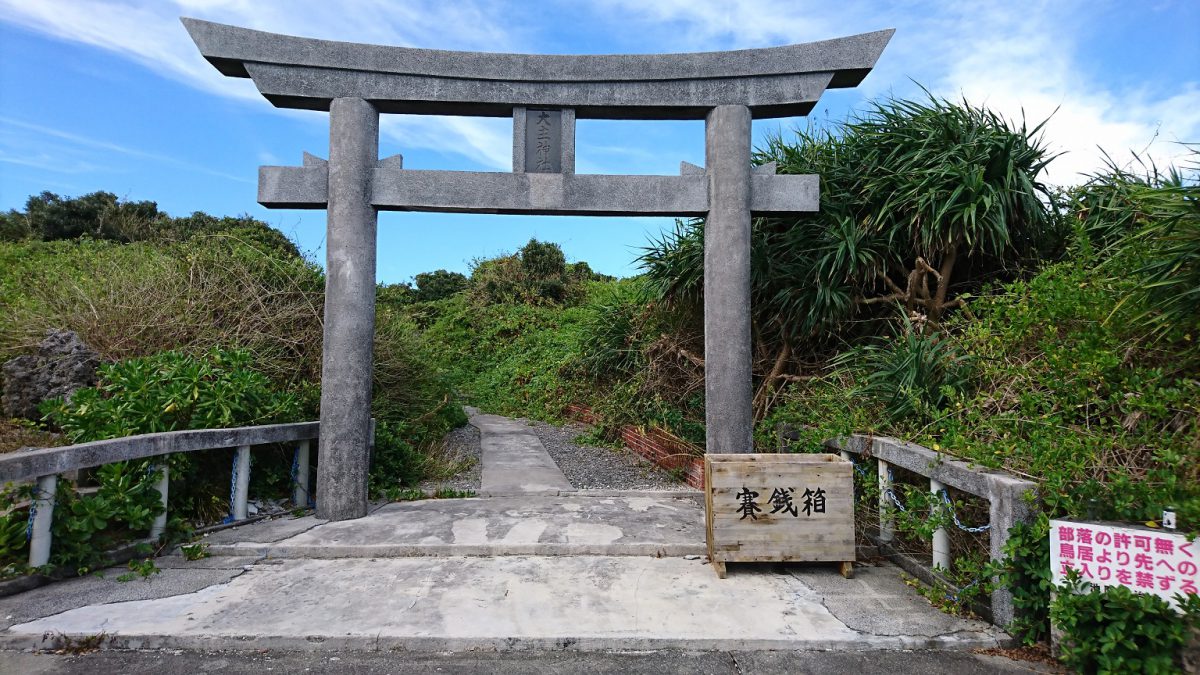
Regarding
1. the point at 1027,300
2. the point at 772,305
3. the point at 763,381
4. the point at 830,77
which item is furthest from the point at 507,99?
the point at 1027,300

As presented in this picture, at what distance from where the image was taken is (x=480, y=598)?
11.5ft

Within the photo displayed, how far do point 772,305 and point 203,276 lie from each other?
21.3 ft

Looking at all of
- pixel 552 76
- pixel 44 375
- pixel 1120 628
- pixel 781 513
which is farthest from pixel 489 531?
pixel 44 375

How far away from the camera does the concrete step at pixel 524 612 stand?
2998 millimetres

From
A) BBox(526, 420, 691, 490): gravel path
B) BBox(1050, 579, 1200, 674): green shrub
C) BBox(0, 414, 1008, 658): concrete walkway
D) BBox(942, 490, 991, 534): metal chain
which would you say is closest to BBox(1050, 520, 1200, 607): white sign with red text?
BBox(1050, 579, 1200, 674): green shrub

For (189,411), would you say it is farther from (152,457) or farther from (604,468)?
(604,468)

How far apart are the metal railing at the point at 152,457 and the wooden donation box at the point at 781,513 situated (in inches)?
150

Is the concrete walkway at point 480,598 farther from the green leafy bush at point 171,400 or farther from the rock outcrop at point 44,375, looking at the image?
the rock outcrop at point 44,375

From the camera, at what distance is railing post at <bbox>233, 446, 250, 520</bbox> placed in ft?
16.1

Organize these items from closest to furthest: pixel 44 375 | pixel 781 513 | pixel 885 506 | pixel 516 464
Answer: pixel 781 513, pixel 885 506, pixel 44 375, pixel 516 464

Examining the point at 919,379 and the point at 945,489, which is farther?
the point at 919,379

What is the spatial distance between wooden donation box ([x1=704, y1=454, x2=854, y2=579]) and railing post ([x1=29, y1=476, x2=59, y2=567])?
13.3 ft

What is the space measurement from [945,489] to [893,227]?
3.00 m

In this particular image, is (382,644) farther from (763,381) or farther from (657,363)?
(657,363)
